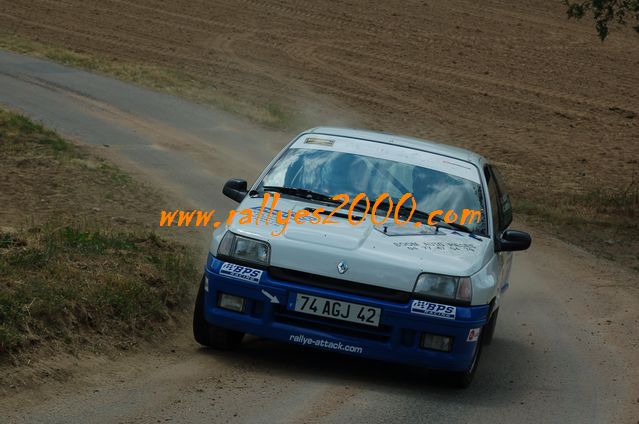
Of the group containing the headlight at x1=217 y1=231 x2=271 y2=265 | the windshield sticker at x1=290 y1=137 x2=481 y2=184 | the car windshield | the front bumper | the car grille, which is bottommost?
the front bumper

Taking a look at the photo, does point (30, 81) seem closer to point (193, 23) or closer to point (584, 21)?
point (193, 23)

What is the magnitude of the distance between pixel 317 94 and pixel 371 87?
1921 mm

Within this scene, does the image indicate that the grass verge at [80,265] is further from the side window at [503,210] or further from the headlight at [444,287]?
the side window at [503,210]

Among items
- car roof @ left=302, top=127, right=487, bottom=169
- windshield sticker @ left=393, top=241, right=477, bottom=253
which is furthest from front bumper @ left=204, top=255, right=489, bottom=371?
car roof @ left=302, top=127, right=487, bottom=169

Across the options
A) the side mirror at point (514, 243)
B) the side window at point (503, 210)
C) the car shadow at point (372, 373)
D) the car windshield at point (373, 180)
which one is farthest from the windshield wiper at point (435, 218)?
the car shadow at point (372, 373)

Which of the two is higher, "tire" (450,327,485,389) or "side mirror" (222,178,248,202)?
"side mirror" (222,178,248,202)

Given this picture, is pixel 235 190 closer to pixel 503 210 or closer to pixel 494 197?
pixel 494 197

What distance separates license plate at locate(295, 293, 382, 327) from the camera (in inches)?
294

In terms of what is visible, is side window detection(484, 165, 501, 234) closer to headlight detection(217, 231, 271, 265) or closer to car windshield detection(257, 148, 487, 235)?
car windshield detection(257, 148, 487, 235)

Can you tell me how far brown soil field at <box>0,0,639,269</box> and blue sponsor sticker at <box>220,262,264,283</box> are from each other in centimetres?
777

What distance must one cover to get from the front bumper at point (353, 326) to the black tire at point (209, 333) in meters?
0.35

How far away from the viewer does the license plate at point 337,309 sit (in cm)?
746

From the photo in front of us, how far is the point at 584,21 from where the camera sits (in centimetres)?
3719

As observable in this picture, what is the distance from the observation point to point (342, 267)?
748 cm
